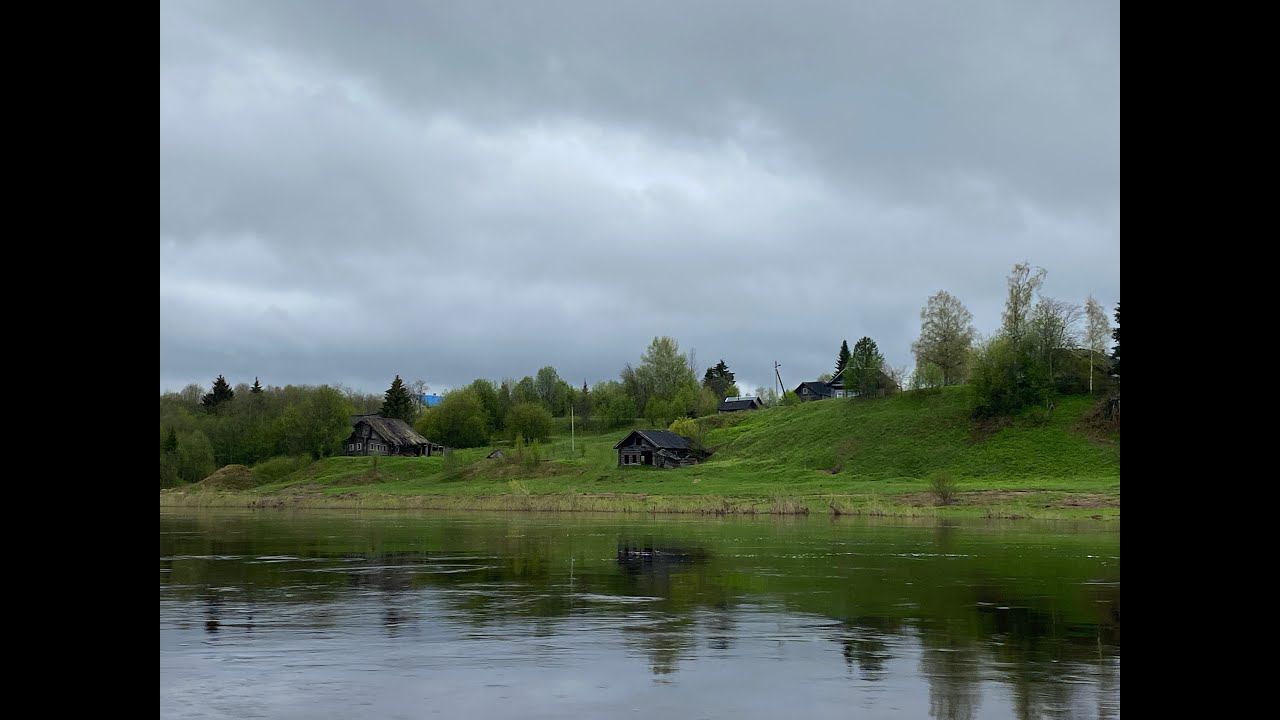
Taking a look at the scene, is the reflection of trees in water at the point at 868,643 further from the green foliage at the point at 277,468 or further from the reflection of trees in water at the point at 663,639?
the green foliage at the point at 277,468

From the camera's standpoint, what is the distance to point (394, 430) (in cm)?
14175

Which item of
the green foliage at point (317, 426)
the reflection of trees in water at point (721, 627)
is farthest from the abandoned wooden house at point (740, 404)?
the reflection of trees in water at point (721, 627)

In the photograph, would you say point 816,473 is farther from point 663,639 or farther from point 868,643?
point 663,639

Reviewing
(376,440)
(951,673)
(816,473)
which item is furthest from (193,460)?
(951,673)

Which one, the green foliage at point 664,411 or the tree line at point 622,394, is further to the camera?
the green foliage at point 664,411

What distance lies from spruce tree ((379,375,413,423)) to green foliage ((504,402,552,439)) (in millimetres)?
22598

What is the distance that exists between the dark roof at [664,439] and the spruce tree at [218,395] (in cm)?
8272

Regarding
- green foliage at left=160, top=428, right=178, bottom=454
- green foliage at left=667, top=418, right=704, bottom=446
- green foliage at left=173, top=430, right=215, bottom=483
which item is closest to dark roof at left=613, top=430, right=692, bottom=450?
green foliage at left=667, top=418, right=704, bottom=446

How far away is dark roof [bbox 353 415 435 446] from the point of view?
457ft

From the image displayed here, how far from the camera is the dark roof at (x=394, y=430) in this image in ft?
457

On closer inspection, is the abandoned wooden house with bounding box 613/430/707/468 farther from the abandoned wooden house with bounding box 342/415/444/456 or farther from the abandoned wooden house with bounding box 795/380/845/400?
the abandoned wooden house with bounding box 795/380/845/400
